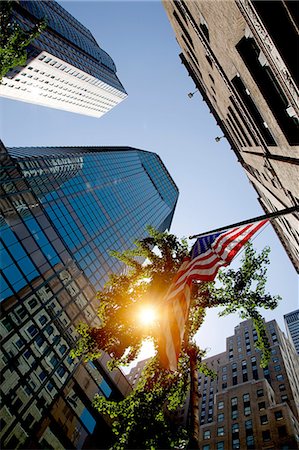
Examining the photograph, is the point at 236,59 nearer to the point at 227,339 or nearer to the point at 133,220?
the point at 133,220

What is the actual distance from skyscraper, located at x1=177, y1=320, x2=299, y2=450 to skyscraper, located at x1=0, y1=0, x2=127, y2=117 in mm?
89392

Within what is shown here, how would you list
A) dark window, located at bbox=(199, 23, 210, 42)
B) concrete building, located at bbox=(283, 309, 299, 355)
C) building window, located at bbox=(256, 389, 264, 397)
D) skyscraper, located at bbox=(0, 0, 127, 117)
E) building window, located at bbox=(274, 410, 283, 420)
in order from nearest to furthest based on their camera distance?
dark window, located at bbox=(199, 23, 210, 42)
building window, located at bbox=(274, 410, 283, 420)
building window, located at bbox=(256, 389, 264, 397)
skyscraper, located at bbox=(0, 0, 127, 117)
concrete building, located at bbox=(283, 309, 299, 355)

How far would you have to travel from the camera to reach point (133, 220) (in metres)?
71.6

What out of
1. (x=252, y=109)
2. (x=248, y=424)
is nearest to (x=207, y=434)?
(x=248, y=424)

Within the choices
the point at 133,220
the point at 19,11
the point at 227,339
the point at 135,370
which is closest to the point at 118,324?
the point at 133,220

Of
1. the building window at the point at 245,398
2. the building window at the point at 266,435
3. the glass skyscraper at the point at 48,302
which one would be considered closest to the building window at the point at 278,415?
the building window at the point at 266,435

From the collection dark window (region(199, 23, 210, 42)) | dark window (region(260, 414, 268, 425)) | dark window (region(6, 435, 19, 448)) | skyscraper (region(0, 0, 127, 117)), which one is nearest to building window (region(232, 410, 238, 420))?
dark window (region(260, 414, 268, 425))

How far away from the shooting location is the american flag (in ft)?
26.8

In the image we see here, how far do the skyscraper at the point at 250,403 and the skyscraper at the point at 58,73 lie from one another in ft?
293

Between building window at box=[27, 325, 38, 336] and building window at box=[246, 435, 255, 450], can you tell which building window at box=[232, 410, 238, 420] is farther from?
building window at box=[27, 325, 38, 336]

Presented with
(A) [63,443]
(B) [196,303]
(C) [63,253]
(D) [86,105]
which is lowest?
(A) [63,443]

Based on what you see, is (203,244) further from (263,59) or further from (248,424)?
(248,424)

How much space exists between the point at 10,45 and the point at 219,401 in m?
69.1

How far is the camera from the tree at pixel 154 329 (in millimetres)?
14578
